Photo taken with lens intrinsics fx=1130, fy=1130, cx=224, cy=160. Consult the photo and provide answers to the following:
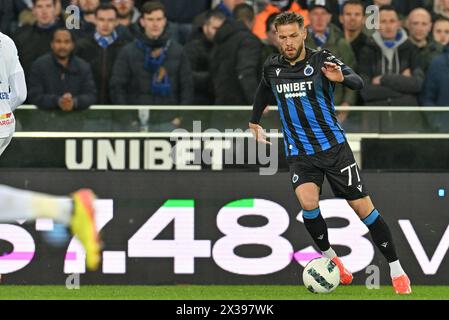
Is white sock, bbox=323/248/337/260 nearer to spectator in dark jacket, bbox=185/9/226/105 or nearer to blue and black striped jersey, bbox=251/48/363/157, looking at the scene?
blue and black striped jersey, bbox=251/48/363/157

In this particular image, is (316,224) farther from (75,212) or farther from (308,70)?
(75,212)

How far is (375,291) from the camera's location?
923cm

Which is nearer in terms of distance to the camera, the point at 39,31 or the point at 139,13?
the point at 39,31

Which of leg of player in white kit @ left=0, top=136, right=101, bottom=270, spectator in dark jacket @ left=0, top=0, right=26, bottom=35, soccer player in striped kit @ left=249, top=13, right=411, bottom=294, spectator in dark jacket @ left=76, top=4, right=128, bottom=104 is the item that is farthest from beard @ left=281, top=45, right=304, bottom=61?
spectator in dark jacket @ left=0, top=0, right=26, bottom=35

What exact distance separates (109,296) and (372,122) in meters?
2.72

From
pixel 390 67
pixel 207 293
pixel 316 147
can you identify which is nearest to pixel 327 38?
Answer: pixel 390 67

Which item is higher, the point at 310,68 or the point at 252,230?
the point at 310,68

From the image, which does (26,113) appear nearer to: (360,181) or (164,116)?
(164,116)

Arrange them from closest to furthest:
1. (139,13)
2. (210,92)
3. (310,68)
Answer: (310,68), (210,92), (139,13)

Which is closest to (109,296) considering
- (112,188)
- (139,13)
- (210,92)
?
(112,188)

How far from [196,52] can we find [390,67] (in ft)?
6.01

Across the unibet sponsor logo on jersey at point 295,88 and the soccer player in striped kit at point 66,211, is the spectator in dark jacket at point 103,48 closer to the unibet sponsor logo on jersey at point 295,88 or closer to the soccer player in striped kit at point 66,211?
the unibet sponsor logo on jersey at point 295,88

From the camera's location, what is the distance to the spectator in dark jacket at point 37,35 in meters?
10.5

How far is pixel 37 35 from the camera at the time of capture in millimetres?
10531
